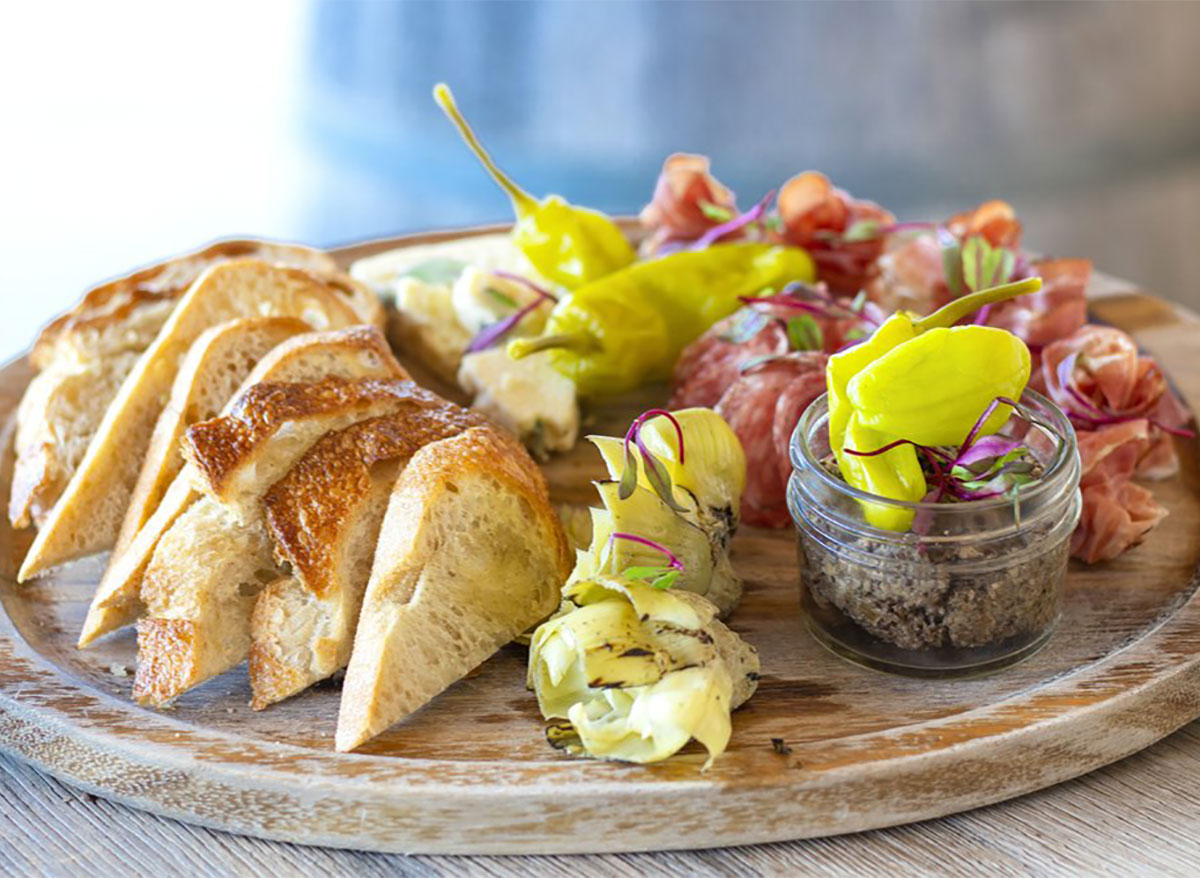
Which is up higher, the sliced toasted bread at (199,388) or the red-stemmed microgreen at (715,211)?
the red-stemmed microgreen at (715,211)

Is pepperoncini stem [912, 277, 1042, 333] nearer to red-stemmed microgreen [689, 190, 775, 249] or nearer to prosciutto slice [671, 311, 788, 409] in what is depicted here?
prosciutto slice [671, 311, 788, 409]

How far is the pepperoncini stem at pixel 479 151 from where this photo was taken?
2705 millimetres

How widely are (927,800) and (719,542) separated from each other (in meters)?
0.51

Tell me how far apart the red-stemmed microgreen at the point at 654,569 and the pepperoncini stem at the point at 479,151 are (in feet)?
3.60

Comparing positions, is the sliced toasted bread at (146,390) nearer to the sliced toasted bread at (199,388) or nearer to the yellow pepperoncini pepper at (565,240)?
the sliced toasted bread at (199,388)

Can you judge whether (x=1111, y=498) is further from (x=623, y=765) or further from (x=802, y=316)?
(x=623, y=765)

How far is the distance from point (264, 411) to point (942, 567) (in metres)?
0.99

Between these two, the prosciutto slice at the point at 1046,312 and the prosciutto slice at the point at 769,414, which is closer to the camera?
the prosciutto slice at the point at 769,414

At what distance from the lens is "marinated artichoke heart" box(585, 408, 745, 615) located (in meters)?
1.98

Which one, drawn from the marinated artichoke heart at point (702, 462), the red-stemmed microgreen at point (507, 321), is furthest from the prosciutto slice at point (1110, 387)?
the red-stemmed microgreen at point (507, 321)

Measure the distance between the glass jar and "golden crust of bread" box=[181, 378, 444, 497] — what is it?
650mm

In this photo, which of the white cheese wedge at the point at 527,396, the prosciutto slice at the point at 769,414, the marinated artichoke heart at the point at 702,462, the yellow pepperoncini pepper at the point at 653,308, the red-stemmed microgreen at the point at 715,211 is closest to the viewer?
the marinated artichoke heart at the point at 702,462

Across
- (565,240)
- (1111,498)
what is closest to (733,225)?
(565,240)

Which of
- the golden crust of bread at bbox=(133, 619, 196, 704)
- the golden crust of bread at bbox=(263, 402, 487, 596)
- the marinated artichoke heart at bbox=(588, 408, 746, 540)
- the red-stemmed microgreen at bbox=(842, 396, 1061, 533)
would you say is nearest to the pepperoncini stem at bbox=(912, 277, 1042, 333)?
the red-stemmed microgreen at bbox=(842, 396, 1061, 533)
